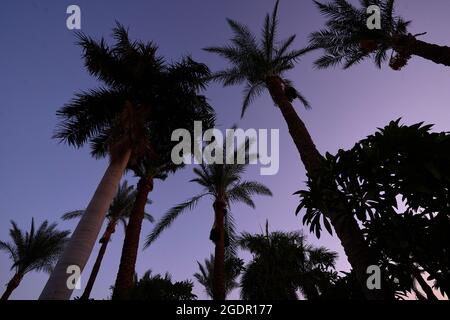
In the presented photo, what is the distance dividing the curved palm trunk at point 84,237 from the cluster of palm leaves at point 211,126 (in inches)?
1.1

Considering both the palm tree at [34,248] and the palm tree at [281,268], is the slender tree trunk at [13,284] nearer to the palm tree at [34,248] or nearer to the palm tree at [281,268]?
the palm tree at [34,248]

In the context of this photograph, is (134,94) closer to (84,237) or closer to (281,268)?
(84,237)

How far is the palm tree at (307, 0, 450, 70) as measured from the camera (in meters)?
11.9

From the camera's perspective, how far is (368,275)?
562 centimetres

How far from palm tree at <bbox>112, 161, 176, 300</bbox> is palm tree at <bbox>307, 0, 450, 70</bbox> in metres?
10.4

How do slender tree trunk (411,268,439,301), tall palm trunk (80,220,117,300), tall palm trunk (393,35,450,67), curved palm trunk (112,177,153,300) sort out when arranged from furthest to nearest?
tall palm trunk (80,220,117,300)
curved palm trunk (112,177,153,300)
tall palm trunk (393,35,450,67)
slender tree trunk (411,268,439,301)

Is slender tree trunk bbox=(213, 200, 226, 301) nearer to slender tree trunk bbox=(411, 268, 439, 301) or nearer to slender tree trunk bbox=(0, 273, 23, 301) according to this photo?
slender tree trunk bbox=(411, 268, 439, 301)

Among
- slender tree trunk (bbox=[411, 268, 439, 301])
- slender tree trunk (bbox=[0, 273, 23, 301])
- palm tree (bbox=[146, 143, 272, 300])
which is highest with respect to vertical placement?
palm tree (bbox=[146, 143, 272, 300])

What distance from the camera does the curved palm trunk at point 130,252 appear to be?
11.8 m

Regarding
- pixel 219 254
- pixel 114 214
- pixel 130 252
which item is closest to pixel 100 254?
pixel 114 214

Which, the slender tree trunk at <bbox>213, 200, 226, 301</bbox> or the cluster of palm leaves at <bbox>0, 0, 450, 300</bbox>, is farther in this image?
the slender tree trunk at <bbox>213, 200, 226, 301</bbox>

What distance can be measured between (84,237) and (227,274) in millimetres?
12247

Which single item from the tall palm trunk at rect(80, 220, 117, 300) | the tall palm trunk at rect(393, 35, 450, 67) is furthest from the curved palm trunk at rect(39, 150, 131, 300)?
the tall palm trunk at rect(80, 220, 117, 300)
